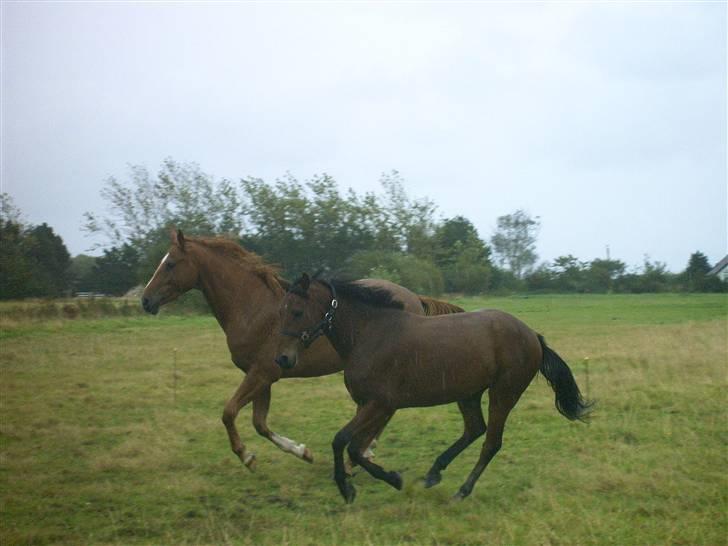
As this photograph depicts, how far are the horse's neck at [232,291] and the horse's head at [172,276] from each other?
133 millimetres

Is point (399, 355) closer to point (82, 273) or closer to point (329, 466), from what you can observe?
point (329, 466)

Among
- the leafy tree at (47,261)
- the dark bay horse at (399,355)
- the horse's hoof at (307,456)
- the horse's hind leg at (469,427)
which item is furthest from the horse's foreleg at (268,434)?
the leafy tree at (47,261)

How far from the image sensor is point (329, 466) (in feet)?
26.2

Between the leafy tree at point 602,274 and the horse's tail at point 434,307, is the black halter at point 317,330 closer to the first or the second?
the horse's tail at point 434,307

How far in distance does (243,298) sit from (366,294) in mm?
2008

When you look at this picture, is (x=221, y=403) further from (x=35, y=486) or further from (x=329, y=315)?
(x=329, y=315)

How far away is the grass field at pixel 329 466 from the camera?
5.77 m

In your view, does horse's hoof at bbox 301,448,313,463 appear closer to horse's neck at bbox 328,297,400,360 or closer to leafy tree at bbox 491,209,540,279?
horse's neck at bbox 328,297,400,360

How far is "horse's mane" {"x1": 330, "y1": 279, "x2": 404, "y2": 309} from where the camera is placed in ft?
22.7

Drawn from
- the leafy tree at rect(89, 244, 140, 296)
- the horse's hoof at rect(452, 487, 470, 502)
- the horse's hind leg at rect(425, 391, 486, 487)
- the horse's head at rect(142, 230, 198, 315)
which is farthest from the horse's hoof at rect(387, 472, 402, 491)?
the leafy tree at rect(89, 244, 140, 296)

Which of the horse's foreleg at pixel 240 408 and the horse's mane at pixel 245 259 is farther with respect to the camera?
the horse's mane at pixel 245 259

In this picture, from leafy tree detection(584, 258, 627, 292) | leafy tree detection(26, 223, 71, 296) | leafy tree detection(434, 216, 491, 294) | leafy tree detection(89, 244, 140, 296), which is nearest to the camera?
leafy tree detection(26, 223, 71, 296)

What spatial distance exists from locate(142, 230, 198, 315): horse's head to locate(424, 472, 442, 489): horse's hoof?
346cm

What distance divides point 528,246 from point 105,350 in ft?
120
